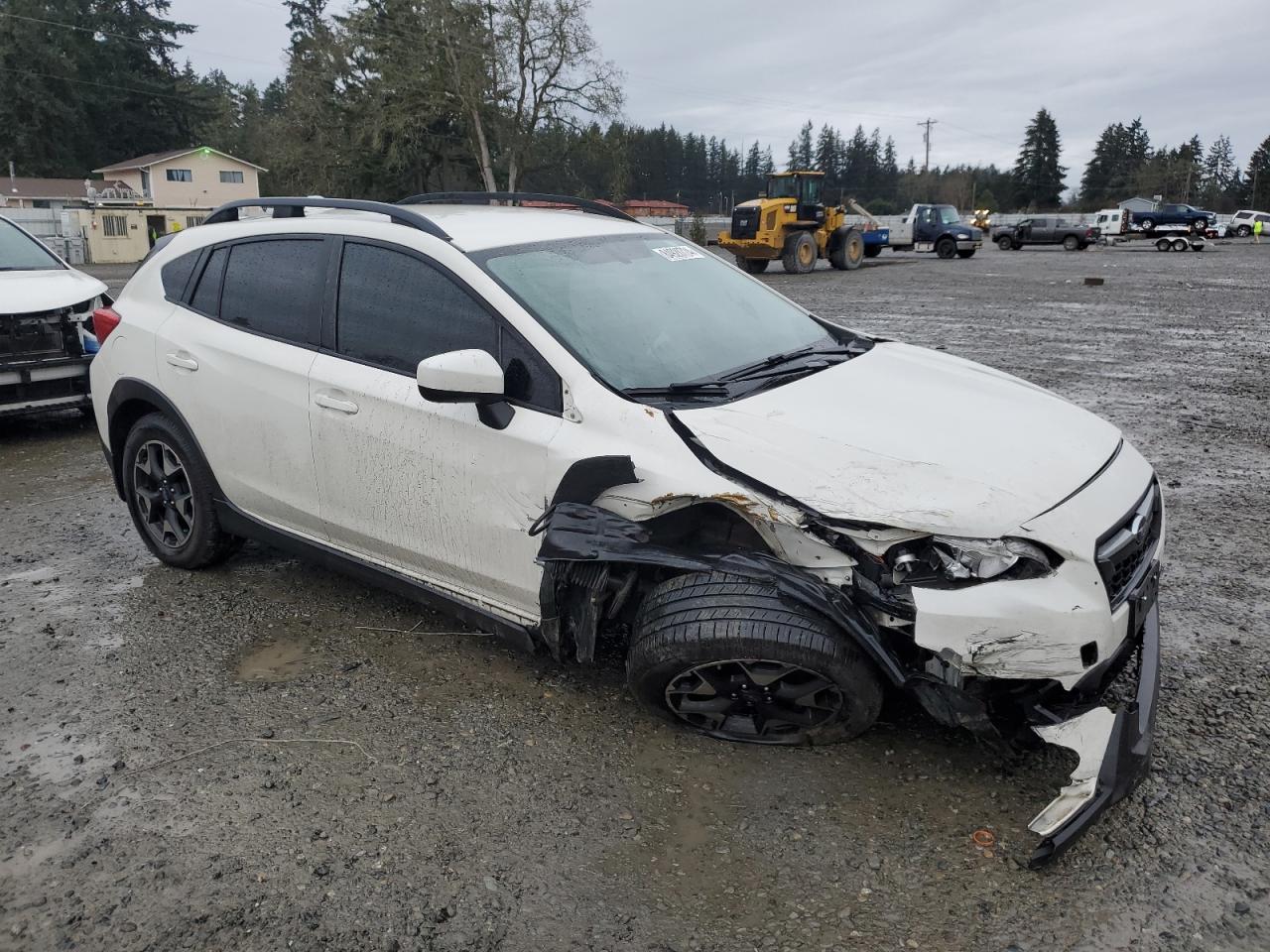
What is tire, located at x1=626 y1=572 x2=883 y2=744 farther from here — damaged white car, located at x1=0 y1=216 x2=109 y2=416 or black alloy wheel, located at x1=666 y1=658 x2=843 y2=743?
damaged white car, located at x1=0 y1=216 x2=109 y2=416

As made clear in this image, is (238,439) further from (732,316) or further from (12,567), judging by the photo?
(732,316)

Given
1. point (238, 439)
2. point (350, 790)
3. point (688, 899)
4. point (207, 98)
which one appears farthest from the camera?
point (207, 98)

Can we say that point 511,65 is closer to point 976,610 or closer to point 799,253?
point 799,253

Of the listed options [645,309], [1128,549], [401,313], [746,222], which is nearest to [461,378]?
[401,313]

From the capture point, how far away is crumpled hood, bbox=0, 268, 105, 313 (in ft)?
24.1

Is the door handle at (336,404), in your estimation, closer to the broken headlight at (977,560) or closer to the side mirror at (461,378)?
the side mirror at (461,378)

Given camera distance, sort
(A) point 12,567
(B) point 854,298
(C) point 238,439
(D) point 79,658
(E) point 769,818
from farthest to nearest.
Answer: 1. (B) point 854,298
2. (A) point 12,567
3. (C) point 238,439
4. (D) point 79,658
5. (E) point 769,818

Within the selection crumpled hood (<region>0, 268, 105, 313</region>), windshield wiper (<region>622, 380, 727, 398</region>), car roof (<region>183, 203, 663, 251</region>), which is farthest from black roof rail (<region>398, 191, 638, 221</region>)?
crumpled hood (<region>0, 268, 105, 313</region>)

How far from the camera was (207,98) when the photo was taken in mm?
72812

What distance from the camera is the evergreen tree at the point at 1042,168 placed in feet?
333

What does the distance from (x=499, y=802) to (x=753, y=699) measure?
841 mm

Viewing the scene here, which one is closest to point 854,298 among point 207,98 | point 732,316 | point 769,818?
point 732,316

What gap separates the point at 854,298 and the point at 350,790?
1788 centimetres

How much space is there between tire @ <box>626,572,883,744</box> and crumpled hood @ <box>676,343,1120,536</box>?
373 mm
